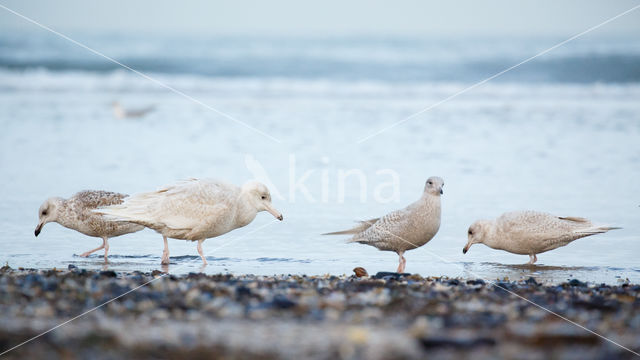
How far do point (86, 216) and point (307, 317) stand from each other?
3873mm

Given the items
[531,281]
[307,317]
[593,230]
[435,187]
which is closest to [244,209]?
[435,187]

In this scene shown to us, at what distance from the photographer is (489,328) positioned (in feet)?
17.3

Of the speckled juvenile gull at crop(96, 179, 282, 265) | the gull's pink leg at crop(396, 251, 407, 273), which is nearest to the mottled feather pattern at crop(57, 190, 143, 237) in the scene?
the speckled juvenile gull at crop(96, 179, 282, 265)

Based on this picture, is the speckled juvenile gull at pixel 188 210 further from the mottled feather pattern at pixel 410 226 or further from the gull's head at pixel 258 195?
the mottled feather pattern at pixel 410 226

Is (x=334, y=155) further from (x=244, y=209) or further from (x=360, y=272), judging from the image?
(x=360, y=272)

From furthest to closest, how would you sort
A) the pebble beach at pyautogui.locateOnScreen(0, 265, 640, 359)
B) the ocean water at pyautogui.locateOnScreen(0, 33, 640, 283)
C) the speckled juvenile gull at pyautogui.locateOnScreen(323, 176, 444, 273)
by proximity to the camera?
the ocean water at pyautogui.locateOnScreen(0, 33, 640, 283) → the speckled juvenile gull at pyautogui.locateOnScreen(323, 176, 444, 273) → the pebble beach at pyautogui.locateOnScreen(0, 265, 640, 359)

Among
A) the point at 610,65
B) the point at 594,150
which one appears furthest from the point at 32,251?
the point at 610,65

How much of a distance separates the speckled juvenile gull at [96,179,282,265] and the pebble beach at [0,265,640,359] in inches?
50.9

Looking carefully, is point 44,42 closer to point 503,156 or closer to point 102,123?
point 102,123

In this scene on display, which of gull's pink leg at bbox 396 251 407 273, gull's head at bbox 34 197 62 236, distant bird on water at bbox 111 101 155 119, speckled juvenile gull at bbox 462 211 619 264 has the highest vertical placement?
distant bird on water at bbox 111 101 155 119

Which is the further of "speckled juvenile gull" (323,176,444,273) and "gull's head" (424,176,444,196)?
"gull's head" (424,176,444,196)

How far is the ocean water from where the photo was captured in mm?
9039

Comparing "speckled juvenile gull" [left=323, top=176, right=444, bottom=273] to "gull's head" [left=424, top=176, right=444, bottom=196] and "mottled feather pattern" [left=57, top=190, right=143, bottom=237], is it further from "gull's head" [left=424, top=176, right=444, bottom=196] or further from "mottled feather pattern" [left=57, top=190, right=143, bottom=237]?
"mottled feather pattern" [left=57, top=190, right=143, bottom=237]

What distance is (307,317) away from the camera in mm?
5555
